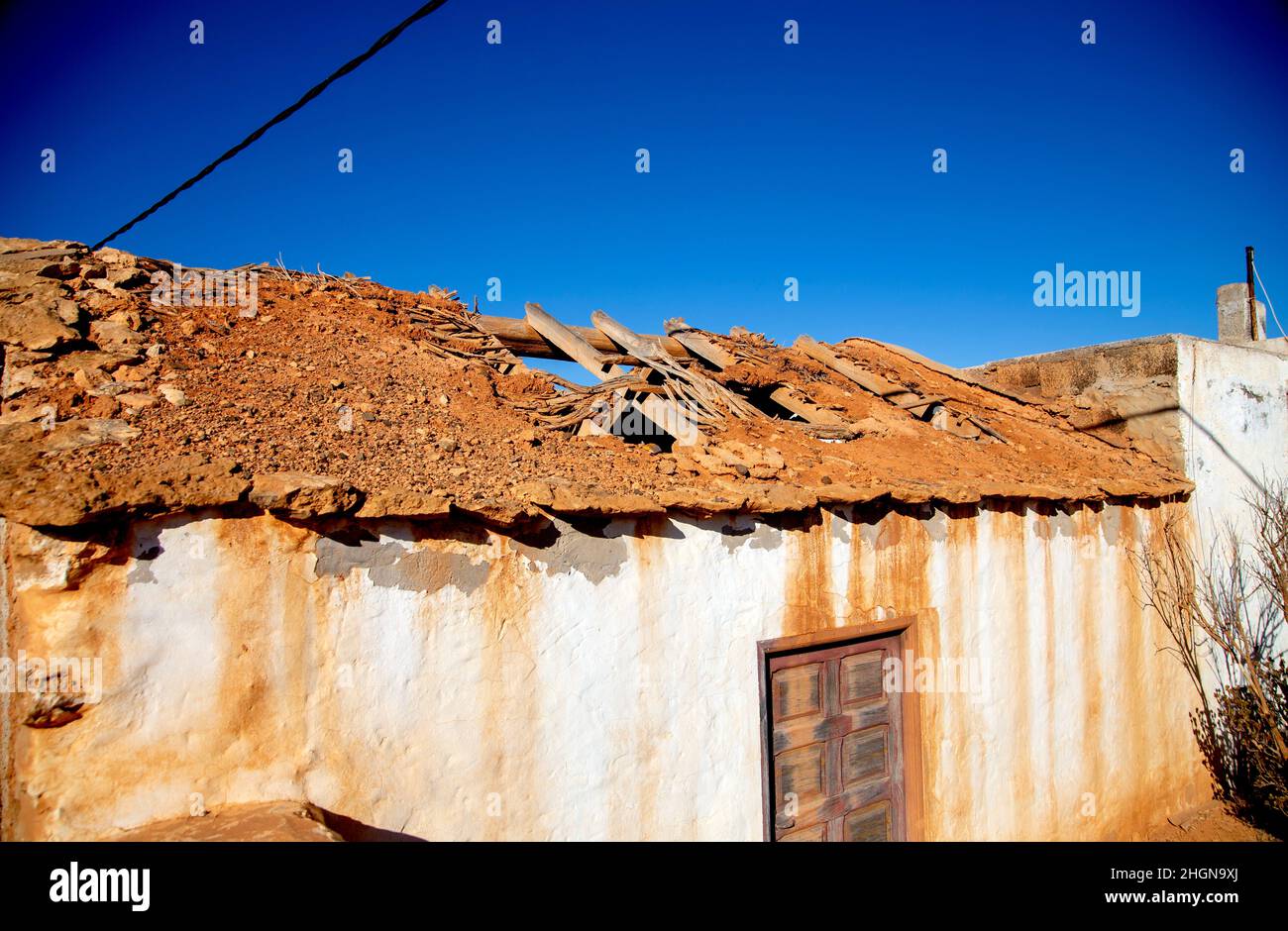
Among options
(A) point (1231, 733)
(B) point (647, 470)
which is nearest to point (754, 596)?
(B) point (647, 470)

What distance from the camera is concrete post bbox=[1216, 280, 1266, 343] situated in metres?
8.88

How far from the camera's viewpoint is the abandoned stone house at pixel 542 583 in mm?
2633

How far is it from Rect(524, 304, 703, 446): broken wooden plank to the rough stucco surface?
1.21 meters

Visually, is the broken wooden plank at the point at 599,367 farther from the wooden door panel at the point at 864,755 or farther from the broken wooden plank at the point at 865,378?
the broken wooden plank at the point at 865,378

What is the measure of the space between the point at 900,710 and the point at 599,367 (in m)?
3.53

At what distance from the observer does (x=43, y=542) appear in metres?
2.44

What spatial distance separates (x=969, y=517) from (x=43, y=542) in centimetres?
514

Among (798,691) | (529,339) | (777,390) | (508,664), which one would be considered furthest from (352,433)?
(777,390)

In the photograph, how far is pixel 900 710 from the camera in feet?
15.6

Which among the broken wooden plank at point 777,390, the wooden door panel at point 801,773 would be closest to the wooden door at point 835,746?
the wooden door panel at point 801,773
